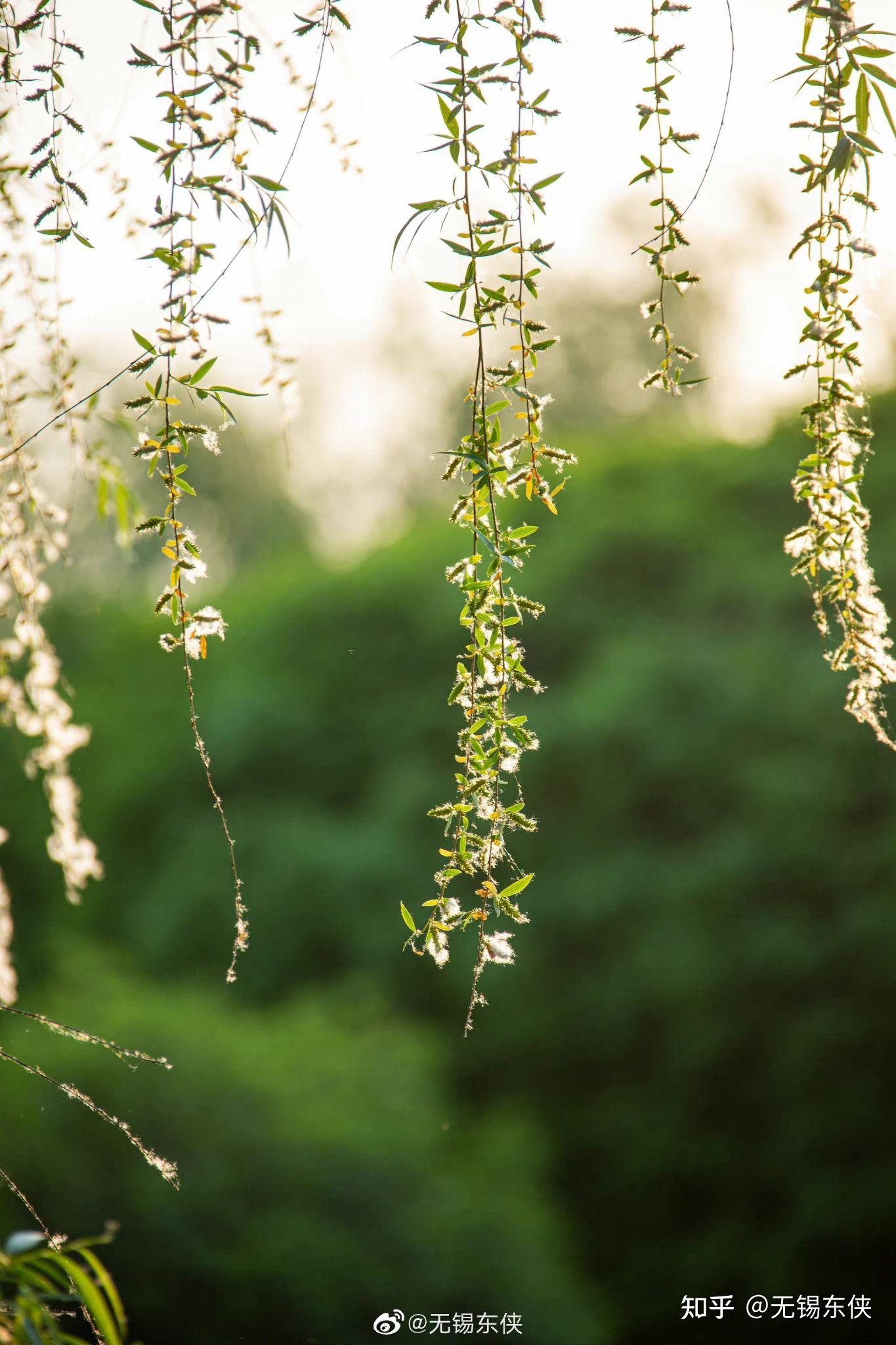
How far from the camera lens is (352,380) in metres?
7.09

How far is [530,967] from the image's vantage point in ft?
13.0

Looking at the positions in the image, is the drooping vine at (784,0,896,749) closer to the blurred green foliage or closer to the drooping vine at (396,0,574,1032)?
the drooping vine at (396,0,574,1032)

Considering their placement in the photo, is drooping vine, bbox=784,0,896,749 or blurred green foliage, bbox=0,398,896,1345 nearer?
drooping vine, bbox=784,0,896,749

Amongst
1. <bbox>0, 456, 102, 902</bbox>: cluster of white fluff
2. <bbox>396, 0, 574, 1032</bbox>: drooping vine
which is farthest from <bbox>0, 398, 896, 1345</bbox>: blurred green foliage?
<bbox>396, 0, 574, 1032</bbox>: drooping vine

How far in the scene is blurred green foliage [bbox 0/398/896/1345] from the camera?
2752 millimetres

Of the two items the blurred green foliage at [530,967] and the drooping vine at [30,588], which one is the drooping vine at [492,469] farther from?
the blurred green foliage at [530,967]

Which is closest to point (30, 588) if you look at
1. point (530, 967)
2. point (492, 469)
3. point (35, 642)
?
point (35, 642)

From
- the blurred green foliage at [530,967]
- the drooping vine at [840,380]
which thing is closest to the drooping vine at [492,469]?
the drooping vine at [840,380]

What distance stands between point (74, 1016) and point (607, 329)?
4875mm

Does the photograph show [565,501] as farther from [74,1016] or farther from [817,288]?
[817,288]

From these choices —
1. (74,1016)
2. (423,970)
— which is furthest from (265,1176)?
(423,970)

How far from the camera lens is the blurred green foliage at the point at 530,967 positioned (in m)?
2.75

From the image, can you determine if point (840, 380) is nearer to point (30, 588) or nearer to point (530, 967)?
point (30, 588)

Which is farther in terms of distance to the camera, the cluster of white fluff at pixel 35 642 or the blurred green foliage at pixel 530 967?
the blurred green foliage at pixel 530 967
